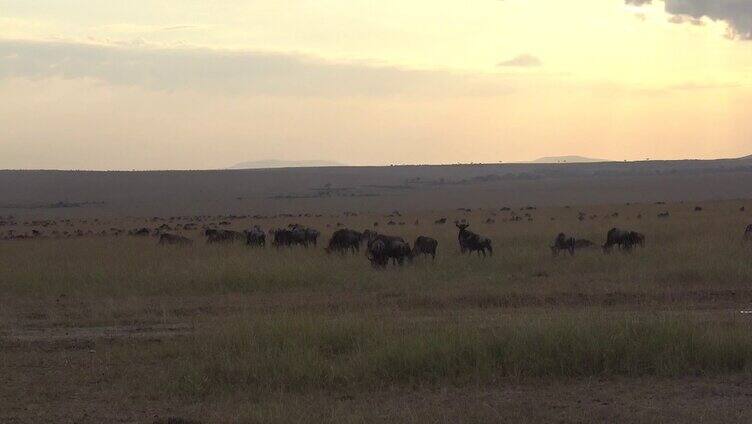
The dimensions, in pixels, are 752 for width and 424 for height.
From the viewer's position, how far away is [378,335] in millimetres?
10766

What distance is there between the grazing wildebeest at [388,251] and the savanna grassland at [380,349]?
8.13 feet

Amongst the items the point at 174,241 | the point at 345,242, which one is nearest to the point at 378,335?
the point at 345,242

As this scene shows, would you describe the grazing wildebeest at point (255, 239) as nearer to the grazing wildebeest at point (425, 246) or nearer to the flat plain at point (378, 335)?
the flat plain at point (378, 335)

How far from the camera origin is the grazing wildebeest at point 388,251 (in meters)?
20.8

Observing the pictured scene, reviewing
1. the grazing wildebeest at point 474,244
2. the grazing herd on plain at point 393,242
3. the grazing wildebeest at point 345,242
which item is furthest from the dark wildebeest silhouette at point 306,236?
the grazing wildebeest at point 474,244

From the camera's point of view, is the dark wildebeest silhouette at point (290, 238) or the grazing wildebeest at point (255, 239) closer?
the dark wildebeest silhouette at point (290, 238)

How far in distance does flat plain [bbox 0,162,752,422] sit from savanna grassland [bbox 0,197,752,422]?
0.11ft

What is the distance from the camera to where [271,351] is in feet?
33.7

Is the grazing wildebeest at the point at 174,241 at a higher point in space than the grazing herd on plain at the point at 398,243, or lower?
lower

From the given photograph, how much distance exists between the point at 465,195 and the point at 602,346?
81.4m

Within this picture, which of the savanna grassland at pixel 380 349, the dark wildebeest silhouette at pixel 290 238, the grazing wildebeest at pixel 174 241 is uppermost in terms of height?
the dark wildebeest silhouette at pixel 290 238

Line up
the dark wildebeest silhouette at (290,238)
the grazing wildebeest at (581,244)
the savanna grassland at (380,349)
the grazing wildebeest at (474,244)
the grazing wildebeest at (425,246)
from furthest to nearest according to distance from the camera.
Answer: the dark wildebeest silhouette at (290,238) < the grazing wildebeest at (581,244) < the grazing wildebeest at (474,244) < the grazing wildebeest at (425,246) < the savanna grassland at (380,349)

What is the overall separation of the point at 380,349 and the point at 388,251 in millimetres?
10856

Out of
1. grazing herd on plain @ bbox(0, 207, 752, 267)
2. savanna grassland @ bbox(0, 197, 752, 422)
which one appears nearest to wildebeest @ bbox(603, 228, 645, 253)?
grazing herd on plain @ bbox(0, 207, 752, 267)
